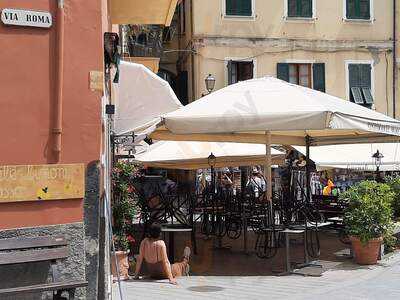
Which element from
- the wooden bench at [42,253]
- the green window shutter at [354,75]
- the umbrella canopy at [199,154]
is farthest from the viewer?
the green window shutter at [354,75]

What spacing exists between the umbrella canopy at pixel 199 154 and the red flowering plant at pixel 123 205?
12.6 feet

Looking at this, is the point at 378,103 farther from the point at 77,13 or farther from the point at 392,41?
the point at 77,13

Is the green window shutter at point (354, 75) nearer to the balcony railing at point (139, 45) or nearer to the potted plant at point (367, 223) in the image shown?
the balcony railing at point (139, 45)

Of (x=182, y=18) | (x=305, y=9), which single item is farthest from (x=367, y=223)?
(x=182, y=18)

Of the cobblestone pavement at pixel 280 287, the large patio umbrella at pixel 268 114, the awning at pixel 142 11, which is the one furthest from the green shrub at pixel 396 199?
the awning at pixel 142 11

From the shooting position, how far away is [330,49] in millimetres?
26594

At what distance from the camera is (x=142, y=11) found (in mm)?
10141

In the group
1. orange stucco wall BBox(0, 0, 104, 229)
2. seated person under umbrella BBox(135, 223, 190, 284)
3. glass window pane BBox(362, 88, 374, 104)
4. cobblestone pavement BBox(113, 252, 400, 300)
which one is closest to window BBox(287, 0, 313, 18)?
glass window pane BBox(362, 88, 374, 104)

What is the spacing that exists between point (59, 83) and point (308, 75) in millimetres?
21659

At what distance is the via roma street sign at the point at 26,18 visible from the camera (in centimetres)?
559

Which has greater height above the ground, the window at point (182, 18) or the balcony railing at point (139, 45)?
the window at point (182, 18)

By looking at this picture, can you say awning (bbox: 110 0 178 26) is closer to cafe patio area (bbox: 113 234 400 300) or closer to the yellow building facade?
cafe patio area (bbox: 113 234 400 300)

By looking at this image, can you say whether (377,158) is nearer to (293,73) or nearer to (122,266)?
(293,73)

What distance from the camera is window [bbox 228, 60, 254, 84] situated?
25.6 meters
